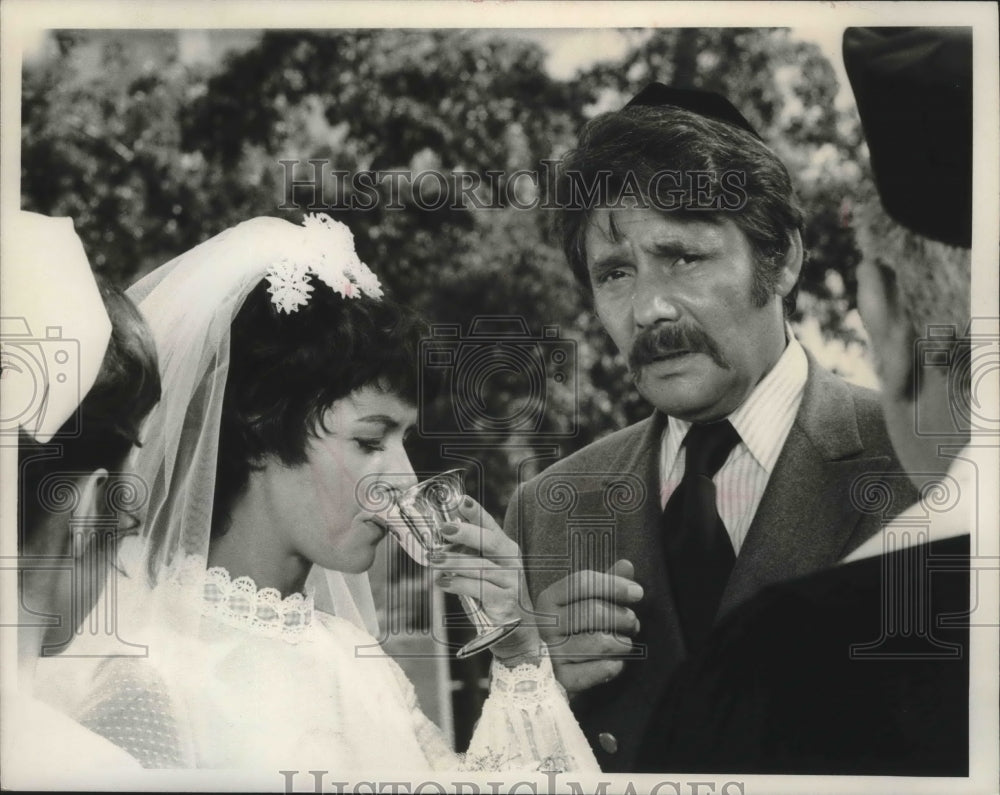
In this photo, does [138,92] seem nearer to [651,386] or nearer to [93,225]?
[93,225]

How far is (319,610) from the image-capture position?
3400 mm

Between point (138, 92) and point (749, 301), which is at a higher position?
point (138, 92)

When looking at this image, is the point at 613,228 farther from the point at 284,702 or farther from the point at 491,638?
the point at 284,702

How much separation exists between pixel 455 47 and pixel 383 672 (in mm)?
1872

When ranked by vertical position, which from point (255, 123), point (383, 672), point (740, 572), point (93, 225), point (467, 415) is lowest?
point (383, 672)

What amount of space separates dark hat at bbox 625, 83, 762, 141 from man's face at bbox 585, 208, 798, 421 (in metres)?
0.31

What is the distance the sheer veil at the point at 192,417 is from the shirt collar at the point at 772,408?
3.78ft

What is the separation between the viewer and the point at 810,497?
3.36m

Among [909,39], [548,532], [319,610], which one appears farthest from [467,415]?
[909,39]

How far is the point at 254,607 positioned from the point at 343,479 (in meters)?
0.45

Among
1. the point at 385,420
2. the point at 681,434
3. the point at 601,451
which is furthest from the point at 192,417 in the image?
the point at 681,434

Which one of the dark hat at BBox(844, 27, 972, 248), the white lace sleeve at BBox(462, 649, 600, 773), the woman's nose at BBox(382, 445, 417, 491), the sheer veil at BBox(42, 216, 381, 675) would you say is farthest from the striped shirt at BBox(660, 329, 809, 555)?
the sheer veil at BBox(42, 216, 381, 675)

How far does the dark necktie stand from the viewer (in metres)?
3.35

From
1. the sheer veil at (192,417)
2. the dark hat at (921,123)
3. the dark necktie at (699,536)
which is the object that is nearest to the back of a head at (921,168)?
the dark hat at (921,123)
